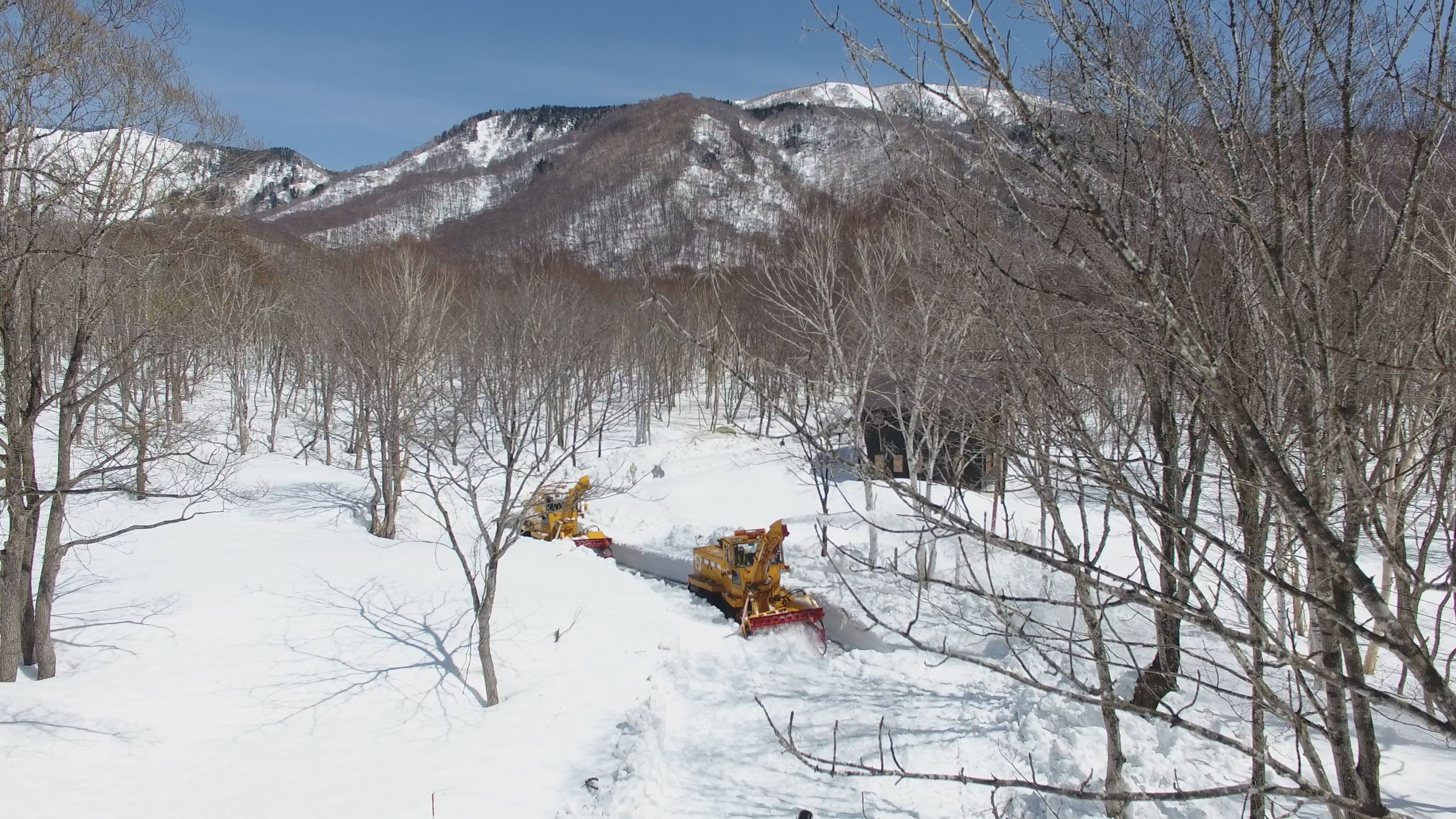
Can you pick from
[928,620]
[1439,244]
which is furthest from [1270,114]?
[928,620]

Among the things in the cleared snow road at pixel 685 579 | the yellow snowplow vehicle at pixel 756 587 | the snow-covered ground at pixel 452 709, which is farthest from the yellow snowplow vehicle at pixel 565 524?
the yellow snowplow vehicle at pixel 756 587

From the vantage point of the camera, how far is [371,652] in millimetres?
9969

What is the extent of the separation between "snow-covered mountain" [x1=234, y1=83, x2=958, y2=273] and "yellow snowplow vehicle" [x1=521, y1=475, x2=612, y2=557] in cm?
692

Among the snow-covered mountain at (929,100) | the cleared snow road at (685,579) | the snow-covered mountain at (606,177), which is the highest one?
the snow-covered mountain at (606,177)

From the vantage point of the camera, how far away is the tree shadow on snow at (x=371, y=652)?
889cm

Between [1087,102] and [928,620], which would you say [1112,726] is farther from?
[928,620]

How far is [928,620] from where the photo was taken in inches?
508

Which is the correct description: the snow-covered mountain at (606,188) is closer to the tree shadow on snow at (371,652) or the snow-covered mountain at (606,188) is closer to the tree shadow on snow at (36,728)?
the tree shadow on snow at (371,652)

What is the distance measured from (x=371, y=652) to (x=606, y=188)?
255 ft

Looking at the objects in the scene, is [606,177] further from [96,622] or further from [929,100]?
[929,100]

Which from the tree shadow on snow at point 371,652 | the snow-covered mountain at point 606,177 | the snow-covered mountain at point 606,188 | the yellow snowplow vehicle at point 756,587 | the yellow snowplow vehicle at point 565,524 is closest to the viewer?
the snow-covered mountain at point 606,177

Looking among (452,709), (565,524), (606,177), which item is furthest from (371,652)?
(606,177)

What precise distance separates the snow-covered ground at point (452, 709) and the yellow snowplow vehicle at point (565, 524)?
12.8 feet

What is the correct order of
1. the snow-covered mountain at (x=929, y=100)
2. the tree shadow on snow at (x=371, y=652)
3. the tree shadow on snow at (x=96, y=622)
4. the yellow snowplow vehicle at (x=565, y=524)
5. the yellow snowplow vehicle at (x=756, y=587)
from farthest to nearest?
the yellow snowplow vehicle at (x=565, y=524) < the yellow snowplow vehicle at (x=756, y=587) < the tree shadow on snow at (x=96, y=622) < the tree shadow on snow at (x=371, y=652) < the snow-covered mountain at (x=929, y=100)
